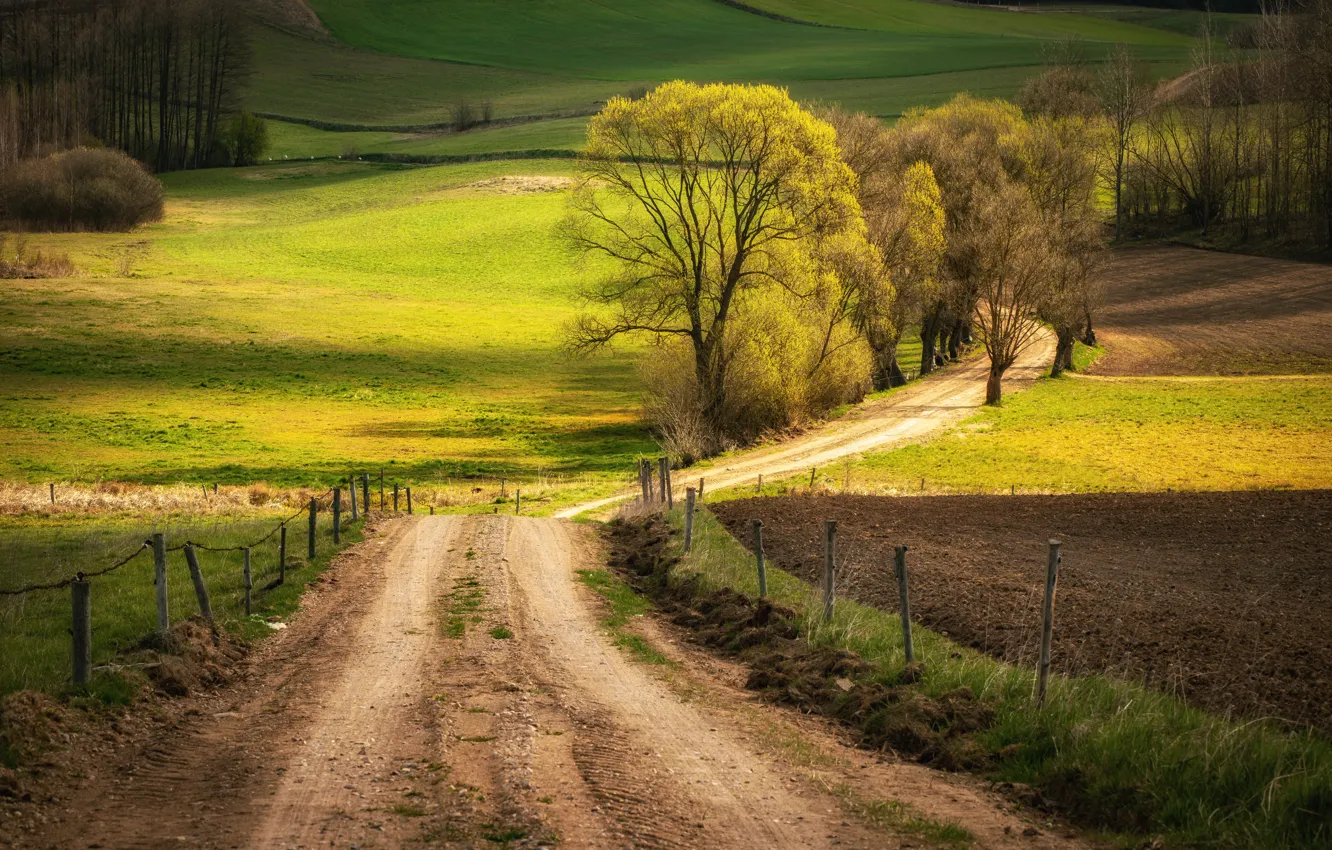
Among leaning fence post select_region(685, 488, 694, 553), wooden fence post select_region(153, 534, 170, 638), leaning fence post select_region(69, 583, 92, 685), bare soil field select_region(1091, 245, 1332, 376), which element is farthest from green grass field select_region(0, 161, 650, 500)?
bare soil field select_region(1091, 245, 1332, 376)

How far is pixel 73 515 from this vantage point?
33844mm

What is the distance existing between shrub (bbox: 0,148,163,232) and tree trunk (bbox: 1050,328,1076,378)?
83704 millimetres

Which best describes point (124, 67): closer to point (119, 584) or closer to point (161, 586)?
point (119, 584)

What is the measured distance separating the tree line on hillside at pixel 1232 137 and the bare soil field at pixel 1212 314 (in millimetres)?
6362

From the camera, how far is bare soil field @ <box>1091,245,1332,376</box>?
69.1 metres

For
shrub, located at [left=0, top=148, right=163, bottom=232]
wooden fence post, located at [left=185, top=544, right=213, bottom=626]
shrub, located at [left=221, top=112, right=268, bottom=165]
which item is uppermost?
shrub, located at [left=221, top=112, right=268, bottom=165]

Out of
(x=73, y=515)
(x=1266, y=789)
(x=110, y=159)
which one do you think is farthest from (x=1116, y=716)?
(x=110, y=159)

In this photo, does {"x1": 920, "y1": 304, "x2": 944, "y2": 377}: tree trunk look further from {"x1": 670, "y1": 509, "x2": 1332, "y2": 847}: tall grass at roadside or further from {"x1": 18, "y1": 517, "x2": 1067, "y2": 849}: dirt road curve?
{"x1": 670, "y1": 509, "x2": 1332, "y2": 847}: tall grass at roadside

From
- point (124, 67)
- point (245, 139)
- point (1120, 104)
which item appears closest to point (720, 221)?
point (1120, 104)

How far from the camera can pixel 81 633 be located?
13.1 m

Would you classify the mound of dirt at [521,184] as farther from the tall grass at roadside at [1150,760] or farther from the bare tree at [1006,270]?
the tall grass at roadside at [1150,760]

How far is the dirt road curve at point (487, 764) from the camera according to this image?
31.3ft

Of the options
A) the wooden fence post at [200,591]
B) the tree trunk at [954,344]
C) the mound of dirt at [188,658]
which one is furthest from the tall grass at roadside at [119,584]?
the tree trunk at [954,344]

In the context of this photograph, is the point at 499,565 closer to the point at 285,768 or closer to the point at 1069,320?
the point at 285,768
